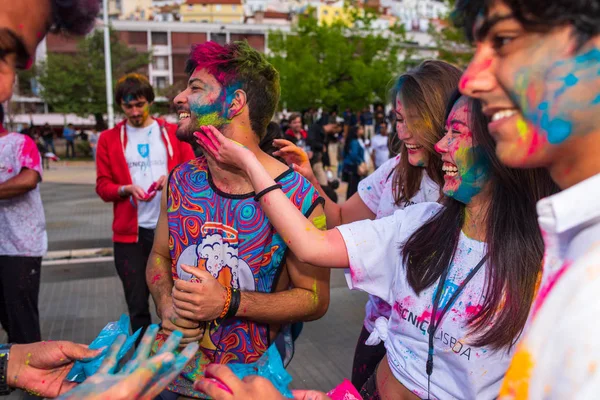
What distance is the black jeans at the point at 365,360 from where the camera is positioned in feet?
8.67

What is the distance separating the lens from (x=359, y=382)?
2748 millimetres

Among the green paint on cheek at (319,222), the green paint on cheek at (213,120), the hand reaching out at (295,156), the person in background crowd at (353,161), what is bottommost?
the person in background crowd at (353,161)

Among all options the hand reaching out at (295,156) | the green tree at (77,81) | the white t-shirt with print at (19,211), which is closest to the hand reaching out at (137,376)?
the hand reaching out at (295,156)

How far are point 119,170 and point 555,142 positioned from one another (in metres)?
4.10

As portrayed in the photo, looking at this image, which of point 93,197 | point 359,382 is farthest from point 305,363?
point 93,197

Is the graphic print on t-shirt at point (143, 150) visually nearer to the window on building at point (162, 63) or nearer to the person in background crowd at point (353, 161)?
the person in background crowd at point (353, 161)

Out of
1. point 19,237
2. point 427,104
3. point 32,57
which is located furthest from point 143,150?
point 32,57

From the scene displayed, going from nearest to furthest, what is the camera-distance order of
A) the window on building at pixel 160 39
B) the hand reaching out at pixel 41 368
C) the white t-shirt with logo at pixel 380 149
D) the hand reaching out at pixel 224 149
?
the hand reaching out at pixel 41 368 < the hand reaching out at pixel 224 149 < the white t-shirt with logo at pixel 380 149 < the window on building at pixel 160 39

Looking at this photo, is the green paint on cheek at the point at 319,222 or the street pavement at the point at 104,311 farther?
the street pavement at the point at 104,311

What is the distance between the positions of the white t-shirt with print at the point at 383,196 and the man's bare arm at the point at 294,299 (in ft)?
1.38

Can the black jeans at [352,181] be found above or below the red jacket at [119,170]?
below

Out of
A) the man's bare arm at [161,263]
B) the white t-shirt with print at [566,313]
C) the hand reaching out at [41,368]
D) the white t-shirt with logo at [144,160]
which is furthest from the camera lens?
the white t-shirt with logo at [144,160]

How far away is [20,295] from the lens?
4.01 metres

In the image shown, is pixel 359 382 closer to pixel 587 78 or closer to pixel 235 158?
pixel 235 158
